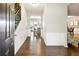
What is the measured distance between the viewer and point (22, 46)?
2.32 meters

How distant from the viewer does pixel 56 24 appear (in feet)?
11.2

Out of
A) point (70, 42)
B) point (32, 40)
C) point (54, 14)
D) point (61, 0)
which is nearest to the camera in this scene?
point (61, 0)

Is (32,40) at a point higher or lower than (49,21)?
lower

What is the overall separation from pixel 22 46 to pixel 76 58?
5.79 ft

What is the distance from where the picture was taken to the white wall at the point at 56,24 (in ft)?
9.70

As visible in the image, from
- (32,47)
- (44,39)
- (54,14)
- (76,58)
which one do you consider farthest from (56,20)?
(76,58)

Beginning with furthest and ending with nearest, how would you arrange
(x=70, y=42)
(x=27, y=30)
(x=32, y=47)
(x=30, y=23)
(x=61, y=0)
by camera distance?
(x=70, y=42) → (x=32, y=47) → (x=27, y=30) → (x=30, y=23) → (x=61, y=0)

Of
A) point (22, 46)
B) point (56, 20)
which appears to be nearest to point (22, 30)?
point (22, 46)

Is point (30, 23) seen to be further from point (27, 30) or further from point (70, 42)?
point (70, 42)

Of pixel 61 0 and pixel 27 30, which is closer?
pixel 61 0

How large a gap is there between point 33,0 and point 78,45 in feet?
9.33

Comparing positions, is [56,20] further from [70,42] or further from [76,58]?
[76,58]

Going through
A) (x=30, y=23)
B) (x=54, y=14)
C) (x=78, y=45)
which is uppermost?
(x=54, y=14)

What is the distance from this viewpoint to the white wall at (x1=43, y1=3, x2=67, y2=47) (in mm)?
2957
